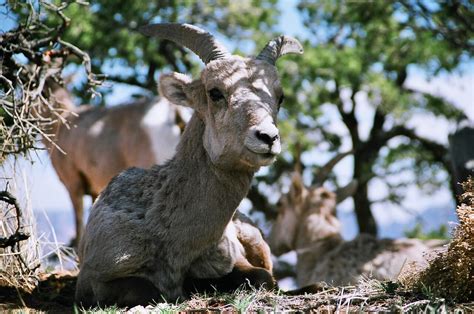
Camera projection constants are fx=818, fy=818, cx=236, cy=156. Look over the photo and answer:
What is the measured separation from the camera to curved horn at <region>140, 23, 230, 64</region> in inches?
249

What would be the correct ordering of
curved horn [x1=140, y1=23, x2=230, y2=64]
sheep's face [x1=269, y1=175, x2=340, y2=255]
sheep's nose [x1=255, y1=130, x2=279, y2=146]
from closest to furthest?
sheep's nose [x1=255, y1=130, x2=279, y2=146], curved horn [x1=140, y1=23, x2=230, y2=64], sheep's face [x1=269, y1=175, x2=340, y2=255]

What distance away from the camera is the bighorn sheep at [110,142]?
1105 cm

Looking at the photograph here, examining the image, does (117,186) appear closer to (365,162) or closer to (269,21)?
(269,21)

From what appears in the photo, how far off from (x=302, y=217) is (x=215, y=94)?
6764 mm

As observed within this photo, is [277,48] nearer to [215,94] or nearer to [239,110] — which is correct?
[215,94]

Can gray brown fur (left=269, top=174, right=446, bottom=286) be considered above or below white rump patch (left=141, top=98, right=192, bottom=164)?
below

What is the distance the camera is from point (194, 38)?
649cm

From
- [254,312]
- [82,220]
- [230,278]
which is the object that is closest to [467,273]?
[254,312]

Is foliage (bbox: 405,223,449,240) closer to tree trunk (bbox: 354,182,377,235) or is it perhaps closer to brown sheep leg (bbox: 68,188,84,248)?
tree trunk (bbox: 354,182,377,235)

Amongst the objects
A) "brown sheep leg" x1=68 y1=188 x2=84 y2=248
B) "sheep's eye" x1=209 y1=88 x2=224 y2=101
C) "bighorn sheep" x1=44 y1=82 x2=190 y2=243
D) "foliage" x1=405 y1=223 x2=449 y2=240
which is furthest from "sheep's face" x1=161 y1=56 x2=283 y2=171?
"foliage" x1=405 y1=223 x2=449 y2=240

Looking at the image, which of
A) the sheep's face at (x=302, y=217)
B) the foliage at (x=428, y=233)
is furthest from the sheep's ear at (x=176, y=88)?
the foliage at (x=428, y=233)

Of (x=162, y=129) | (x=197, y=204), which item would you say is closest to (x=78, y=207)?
(x=162, y=129)

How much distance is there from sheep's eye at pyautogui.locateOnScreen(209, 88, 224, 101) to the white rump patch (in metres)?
4.78

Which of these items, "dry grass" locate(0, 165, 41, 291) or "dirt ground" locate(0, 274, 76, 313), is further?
"dry grass" locate(0, 165, 41, 291)
